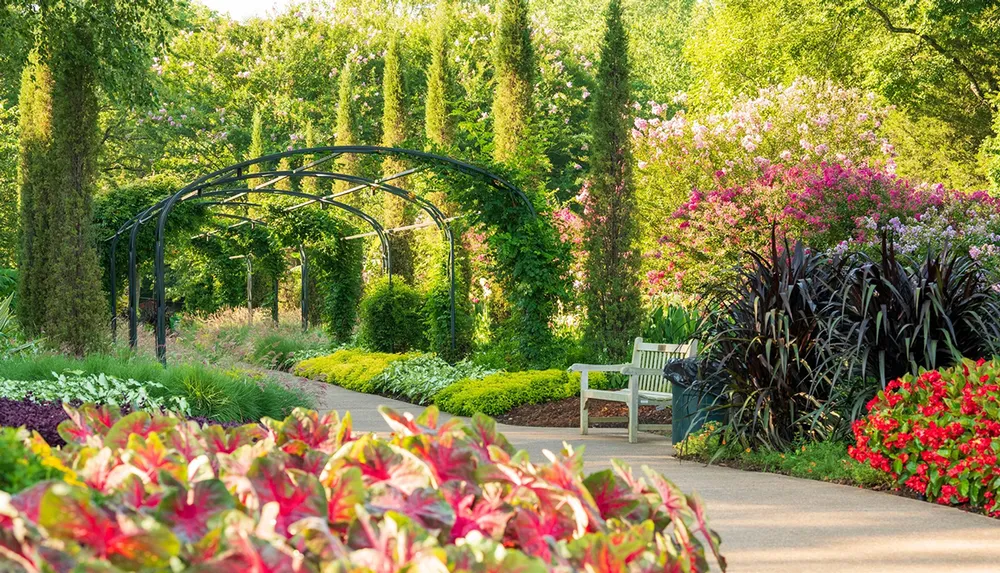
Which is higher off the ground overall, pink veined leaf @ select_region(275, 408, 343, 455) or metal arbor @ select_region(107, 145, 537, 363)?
metal arbor @ select_region(107, 145, 537, 363)

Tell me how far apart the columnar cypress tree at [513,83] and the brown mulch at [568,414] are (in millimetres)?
5794

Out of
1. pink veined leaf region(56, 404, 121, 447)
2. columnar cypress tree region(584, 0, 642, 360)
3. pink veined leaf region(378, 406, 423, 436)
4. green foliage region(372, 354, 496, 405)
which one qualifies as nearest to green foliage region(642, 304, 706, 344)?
columnar cypress tree region(584, 0, 642, 360)

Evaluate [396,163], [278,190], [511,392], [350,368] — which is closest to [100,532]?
[511,392]

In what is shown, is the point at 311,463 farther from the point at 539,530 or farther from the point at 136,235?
the point at 136,235

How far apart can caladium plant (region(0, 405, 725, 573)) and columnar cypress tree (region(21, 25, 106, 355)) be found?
384 inches

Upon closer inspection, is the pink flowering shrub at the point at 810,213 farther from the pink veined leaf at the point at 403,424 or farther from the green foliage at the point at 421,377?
the pink veined leaf at the point at 403,424

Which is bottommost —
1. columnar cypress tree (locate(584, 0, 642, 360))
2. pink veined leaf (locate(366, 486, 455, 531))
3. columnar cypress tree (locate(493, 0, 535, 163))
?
pink veined leaf (locate(366, 486, 455, 531))

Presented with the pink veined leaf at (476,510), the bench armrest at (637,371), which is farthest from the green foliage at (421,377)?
the pink veined leaf at (476,510)

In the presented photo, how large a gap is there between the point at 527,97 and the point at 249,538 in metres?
13.8

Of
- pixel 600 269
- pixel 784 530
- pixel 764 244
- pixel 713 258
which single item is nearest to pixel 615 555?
pixel 784 530

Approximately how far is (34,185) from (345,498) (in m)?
11.6

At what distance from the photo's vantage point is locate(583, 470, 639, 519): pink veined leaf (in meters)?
1.90

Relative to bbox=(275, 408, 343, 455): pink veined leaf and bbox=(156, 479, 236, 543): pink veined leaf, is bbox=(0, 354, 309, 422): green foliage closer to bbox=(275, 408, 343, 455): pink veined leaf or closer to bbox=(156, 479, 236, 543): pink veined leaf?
bbox=(275, 408, 343, 455): pink veined leaf

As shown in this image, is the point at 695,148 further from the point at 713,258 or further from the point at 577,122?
the point at 577,122
